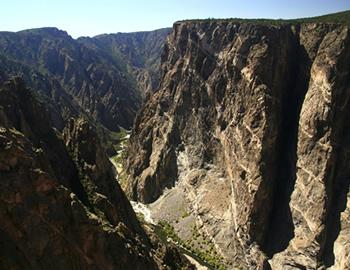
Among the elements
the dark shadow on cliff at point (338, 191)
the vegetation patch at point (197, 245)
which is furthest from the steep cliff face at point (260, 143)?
the vegetation patch at point (197, 245)

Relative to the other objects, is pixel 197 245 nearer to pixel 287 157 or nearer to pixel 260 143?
pixel 260 143

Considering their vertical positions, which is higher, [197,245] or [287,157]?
[287,157]

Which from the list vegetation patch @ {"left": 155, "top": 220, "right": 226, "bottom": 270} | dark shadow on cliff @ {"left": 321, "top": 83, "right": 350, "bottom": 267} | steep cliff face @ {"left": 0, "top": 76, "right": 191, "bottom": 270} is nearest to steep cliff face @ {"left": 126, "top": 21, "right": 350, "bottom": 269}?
dark shadow on cliff @ {"left": 321, "top": 83, "right": 350, "bottom": 267}

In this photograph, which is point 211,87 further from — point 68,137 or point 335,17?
point 68,137

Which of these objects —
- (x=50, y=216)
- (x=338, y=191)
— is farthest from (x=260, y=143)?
(x=50, y=216)

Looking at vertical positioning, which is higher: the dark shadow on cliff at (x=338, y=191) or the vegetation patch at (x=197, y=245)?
the dark shadow on cliff at (x=338, y=191)

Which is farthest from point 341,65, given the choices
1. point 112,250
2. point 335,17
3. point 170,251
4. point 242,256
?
point 112,250

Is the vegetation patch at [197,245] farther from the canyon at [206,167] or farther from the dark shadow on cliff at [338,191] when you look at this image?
the dark shadow on cliff at [338,191]
